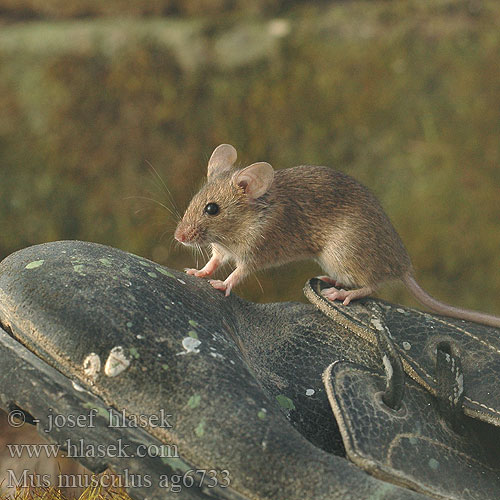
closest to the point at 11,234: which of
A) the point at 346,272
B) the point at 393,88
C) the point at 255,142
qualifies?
the point at 255,142

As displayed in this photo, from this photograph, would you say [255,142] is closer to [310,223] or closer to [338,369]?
[310,223]

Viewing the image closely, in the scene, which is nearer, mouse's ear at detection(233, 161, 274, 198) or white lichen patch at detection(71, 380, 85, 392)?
white lichen patch at detection(71, 380, 85, 392)

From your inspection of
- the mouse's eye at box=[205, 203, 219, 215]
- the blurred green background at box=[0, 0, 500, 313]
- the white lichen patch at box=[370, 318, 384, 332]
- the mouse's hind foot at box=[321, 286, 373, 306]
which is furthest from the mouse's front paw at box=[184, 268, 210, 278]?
→ the blurred green background at box=[0, 0, 500, 313]

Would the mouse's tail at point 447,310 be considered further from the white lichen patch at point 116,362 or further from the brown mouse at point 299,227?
the white lichen patch at point 116,362

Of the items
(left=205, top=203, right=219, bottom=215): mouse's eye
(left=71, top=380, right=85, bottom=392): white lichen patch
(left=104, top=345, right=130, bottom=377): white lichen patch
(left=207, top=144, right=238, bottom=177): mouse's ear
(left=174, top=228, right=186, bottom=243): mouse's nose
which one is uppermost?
(left=207, top=144, right=238, bottom=177): mouse's ear

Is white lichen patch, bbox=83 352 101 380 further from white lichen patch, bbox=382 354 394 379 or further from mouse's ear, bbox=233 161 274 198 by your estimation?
mouse's ear, bbox=233 161 274 198

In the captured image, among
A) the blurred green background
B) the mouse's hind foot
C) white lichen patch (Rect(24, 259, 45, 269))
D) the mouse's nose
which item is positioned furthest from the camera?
the blurred green background
